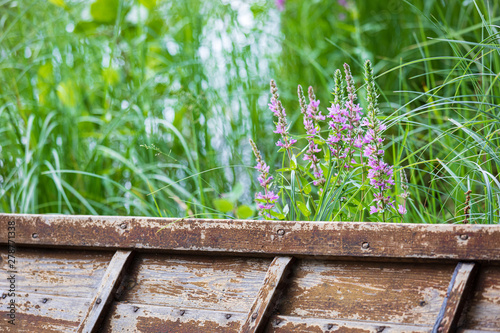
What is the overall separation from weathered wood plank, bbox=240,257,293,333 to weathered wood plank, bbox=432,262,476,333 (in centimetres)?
33

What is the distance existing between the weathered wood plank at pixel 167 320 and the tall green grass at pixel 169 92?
507mm

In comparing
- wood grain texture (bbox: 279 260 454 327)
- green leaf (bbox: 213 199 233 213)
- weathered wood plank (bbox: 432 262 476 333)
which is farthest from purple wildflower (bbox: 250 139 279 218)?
weathered wood plank (bbox: 432 262 476 333)

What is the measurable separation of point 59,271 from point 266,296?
635 mm

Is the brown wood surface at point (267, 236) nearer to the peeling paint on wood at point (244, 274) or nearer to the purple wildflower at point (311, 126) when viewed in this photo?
the peeling paint on wood at point (244, 274)

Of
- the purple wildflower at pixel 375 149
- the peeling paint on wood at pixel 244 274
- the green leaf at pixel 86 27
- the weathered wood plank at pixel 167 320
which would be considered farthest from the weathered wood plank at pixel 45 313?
the green leaf at pixel 86 27

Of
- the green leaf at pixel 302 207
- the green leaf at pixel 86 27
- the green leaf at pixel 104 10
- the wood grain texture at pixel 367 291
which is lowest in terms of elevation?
the wood grain texture at pixel 367 291

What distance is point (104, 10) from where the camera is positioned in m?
2.70

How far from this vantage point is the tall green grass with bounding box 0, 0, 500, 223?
2.01 m

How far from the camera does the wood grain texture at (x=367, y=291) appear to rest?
952 mm

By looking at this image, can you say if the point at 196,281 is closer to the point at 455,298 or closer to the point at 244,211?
the point at 244,211

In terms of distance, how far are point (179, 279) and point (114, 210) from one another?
3.36 feet

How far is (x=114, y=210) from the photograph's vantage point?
6.97 ft

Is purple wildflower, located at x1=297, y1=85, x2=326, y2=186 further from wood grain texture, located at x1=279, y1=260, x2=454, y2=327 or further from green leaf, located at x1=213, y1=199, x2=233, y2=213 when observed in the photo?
green leaf, located at x1=213, y1=199, x2=233, y2=213

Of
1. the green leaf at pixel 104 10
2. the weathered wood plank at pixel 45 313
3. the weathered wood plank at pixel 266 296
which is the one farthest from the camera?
the green leaf at pixel 104 10
